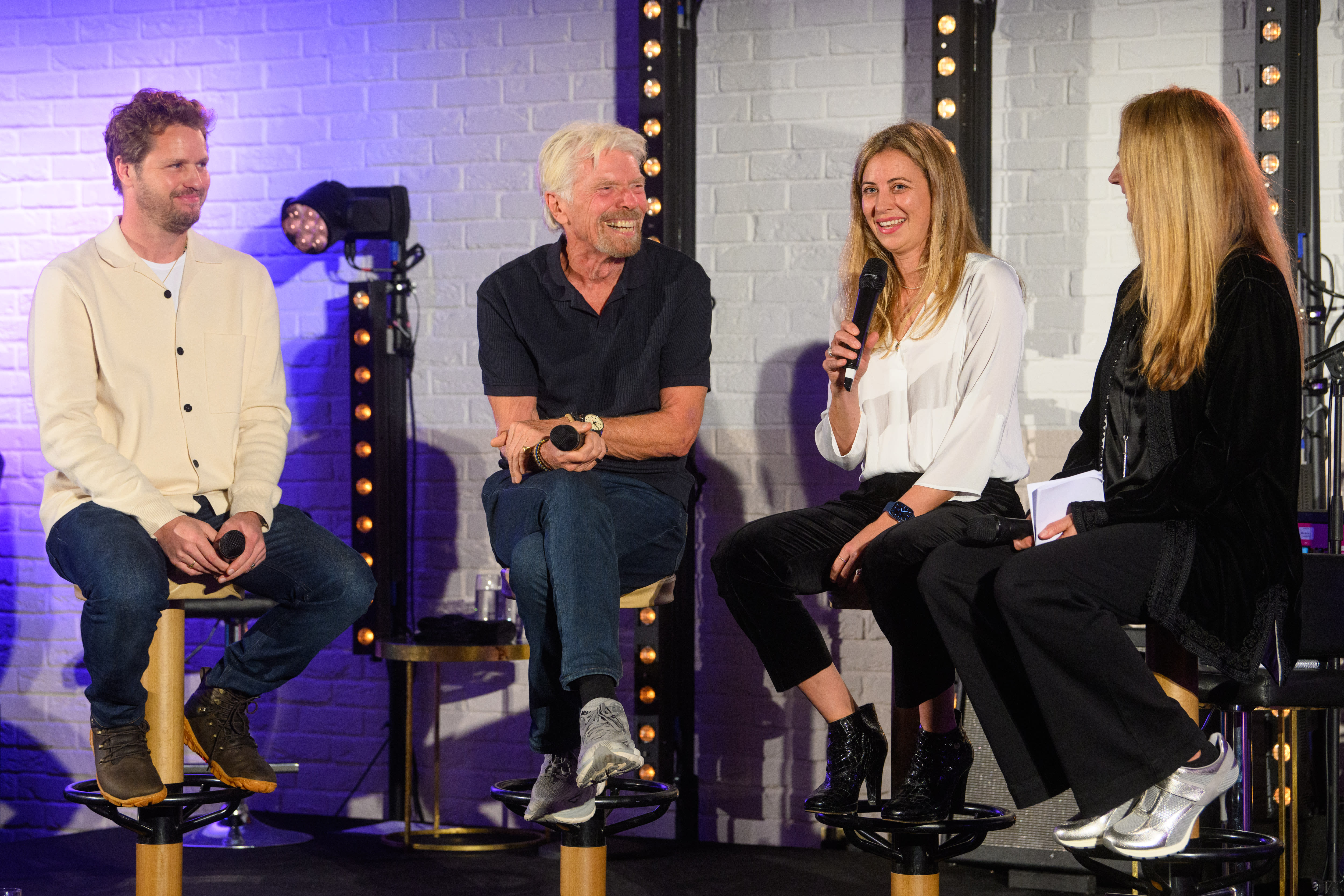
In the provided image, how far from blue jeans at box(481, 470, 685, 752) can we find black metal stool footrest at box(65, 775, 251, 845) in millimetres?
644

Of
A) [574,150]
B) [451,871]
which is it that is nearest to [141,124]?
[574,150]

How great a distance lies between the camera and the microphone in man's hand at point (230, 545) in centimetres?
253

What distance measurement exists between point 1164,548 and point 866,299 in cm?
72

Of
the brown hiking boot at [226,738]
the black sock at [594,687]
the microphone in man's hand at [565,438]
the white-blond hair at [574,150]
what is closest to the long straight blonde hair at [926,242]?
the white-blond hair at [574,150]

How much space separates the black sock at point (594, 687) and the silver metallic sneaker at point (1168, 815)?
0.80 metres

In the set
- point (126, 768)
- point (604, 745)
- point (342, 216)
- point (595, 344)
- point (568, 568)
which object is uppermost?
point (342, 216)

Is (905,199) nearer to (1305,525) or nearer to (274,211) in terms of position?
(1305,525)

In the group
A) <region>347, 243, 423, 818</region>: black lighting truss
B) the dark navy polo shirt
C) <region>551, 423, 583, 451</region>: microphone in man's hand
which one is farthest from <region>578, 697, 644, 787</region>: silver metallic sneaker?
<region>347, 243, 423, 818</region>: black lighting truss

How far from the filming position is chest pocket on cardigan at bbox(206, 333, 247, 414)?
2.83 metres

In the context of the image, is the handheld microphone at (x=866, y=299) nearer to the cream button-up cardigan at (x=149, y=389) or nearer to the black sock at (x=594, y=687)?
the black sock at (x=594, y=687)

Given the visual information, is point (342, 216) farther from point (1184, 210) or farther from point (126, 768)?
point (1184, 210)

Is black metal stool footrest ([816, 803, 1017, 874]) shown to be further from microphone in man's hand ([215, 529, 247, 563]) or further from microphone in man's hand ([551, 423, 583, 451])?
microphone in man's hand ([215, 529, 247, 563])

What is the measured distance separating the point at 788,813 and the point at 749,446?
107cm

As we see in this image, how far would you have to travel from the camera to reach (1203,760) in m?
1.94
